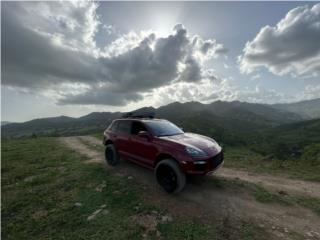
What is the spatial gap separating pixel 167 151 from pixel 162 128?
1.64 m

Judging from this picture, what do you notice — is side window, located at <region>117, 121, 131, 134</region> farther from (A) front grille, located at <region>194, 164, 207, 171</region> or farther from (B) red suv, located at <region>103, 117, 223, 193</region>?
(A) front grille, located at <region>194, 164, 207, 171</region>

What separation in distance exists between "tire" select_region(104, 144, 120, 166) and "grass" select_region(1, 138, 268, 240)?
56 cm

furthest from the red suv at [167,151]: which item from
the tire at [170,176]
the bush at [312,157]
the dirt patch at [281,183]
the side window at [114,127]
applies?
the bush at [312,157]

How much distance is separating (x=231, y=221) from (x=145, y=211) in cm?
233

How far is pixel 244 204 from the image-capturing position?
6.00m

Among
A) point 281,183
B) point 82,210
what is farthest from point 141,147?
point 281,183

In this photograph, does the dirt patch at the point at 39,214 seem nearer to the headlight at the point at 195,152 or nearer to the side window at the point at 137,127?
the side window at the point at 137,127

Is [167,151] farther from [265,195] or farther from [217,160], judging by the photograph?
[265,195]

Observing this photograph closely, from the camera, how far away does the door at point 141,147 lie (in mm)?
7363

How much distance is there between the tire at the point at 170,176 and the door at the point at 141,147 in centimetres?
65

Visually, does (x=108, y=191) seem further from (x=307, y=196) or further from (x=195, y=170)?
(x=307, y=196)

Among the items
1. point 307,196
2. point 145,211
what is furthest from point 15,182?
point 307,196

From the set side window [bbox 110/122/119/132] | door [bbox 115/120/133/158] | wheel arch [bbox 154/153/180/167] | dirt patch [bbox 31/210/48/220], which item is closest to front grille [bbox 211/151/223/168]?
wheel arch [bbox 154/153/180/167]

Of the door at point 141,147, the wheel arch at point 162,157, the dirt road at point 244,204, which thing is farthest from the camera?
the door at point 141,147
